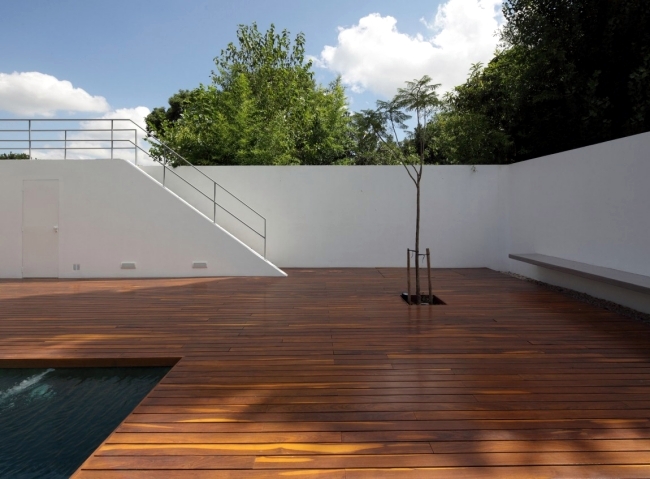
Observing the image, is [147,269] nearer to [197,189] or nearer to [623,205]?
[197,189]

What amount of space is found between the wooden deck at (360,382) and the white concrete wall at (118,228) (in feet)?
6.14

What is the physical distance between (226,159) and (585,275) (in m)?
8.74

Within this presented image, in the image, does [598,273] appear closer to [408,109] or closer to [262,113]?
[408,109]

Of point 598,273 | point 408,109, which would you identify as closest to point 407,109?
point 408,109

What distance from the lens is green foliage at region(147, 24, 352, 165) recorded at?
447 inches

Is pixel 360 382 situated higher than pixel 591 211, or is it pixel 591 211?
pixel 591 211

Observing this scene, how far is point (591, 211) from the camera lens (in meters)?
6.14

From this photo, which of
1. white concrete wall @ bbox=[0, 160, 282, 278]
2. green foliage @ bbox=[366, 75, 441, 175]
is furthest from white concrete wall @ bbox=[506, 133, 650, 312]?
white concrete wall @ bbox=[0, 160, 282, 278]

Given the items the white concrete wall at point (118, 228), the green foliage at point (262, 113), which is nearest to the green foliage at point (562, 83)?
the green foliage at point (262, 113)

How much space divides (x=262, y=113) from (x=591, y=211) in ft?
34.9

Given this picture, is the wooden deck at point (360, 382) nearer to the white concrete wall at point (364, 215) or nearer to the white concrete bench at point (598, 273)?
the white concrete bench at point (598, 273)

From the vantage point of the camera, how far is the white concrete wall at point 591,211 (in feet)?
17.1

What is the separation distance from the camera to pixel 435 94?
6.21m

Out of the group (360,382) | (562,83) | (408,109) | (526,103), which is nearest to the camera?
(360,382)
